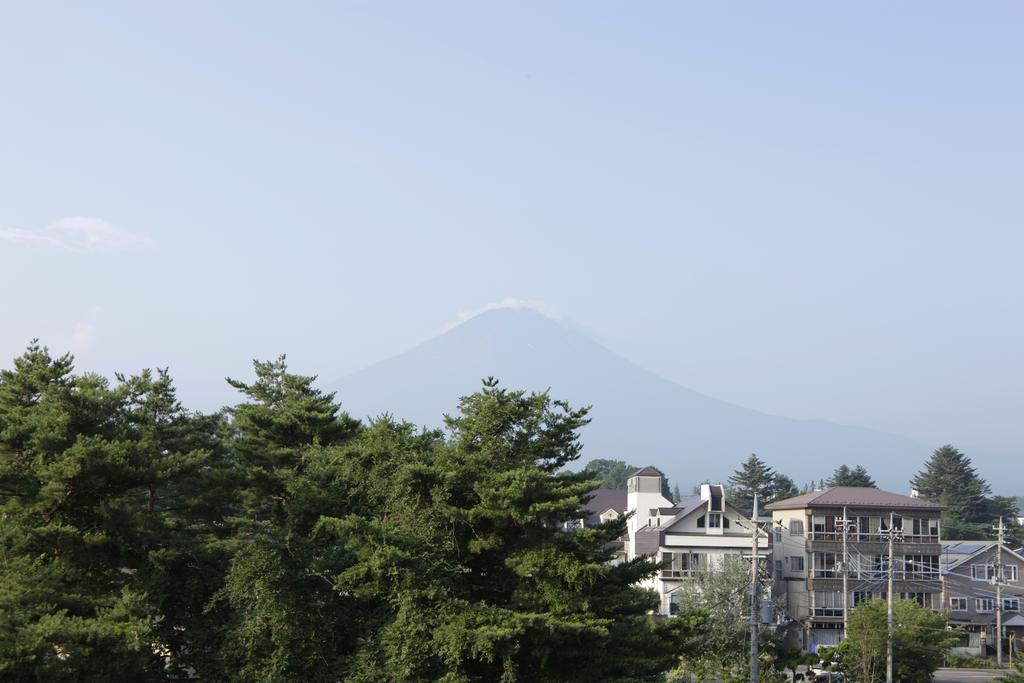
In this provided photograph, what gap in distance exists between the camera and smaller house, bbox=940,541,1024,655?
6525 cm

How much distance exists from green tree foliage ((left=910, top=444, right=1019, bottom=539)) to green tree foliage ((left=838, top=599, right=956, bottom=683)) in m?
68.1

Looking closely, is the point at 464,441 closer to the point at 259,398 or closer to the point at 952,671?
the point at 259,398

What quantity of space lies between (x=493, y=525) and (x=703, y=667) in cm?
1617

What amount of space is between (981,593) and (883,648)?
1028 inches

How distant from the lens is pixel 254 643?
3023cm

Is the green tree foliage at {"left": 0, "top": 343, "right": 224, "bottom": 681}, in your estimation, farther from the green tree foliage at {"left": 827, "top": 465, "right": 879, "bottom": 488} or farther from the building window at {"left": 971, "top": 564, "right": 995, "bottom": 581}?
the green tree foliage at {"left": 827, "top": 465, "right": 879, "bottom": 488}

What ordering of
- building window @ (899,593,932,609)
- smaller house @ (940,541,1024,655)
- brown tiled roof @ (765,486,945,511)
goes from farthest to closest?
smaller house @ (940,541,1024,655) < brown tiled roof @ (765,486,945,511) < building window @ (899,593,932,609)

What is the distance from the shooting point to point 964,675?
55531 millimetres

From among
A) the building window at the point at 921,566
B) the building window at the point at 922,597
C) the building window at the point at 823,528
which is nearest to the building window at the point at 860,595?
the building window at the point at 922,597

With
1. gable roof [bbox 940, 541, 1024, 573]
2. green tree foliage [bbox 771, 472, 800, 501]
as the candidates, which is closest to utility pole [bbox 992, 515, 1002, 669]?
gable roof [bbox 940, 541, 1024, 573]

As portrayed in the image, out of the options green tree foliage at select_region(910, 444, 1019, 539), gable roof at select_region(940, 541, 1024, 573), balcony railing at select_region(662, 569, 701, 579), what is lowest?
balcony railing at select_region(662, 569, 701, 579)

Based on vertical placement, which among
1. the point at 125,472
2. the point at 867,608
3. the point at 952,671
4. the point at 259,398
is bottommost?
the point at 952,671

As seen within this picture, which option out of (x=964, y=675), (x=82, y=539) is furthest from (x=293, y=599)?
(x=964, y=675)

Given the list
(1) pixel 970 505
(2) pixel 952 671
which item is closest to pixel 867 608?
(2) pixel 952 671
